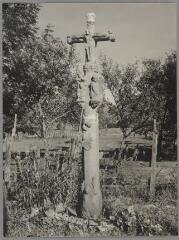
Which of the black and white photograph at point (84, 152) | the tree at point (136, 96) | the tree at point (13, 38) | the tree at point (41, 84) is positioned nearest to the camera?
the black and white photograph at point (84, 152)

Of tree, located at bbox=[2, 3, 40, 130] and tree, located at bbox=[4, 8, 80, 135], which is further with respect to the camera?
tree, located at bbox=[4, 8, 80, 135]

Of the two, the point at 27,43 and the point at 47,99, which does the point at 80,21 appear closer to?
the point at 27,43

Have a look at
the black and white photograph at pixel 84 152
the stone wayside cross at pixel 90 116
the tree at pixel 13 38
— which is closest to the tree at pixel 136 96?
the black and white photograph at pixel 84 152

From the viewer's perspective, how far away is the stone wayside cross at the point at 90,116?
16.9 ft

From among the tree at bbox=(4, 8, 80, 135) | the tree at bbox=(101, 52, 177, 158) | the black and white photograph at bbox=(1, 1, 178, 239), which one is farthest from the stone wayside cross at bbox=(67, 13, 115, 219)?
the tree at bbox=(101, 52, 177, 158)

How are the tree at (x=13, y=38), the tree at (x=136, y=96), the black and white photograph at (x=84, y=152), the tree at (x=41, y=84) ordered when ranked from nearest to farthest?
the black and white photograph at (x=84, y=152)
the tree at (x=13, y=38)
the tree at (x=41, y=84)
the tree at (x=136, y=96)

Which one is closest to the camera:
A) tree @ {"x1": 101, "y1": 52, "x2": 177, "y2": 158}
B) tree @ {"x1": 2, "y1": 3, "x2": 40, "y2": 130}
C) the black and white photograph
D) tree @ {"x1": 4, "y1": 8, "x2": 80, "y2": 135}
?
the black and white photograph

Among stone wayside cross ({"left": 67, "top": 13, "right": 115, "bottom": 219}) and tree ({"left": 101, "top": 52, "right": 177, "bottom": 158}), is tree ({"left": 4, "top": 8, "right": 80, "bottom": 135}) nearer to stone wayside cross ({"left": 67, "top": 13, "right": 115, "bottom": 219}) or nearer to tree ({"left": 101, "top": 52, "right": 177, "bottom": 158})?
tree ({"left": 101, "top": 52, "right": 177, "bottom": 158})

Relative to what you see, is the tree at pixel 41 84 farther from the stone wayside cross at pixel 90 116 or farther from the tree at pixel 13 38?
the stone wayside cross at pixel 90 116

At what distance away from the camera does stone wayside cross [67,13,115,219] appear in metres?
5.16

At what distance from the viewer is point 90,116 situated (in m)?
5.18

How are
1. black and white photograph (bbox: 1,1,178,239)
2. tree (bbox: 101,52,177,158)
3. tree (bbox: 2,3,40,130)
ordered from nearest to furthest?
black and white photograph (bbox: 1,1,178,239) < tree (bbox: 2,3,40,130) < tree (bbox: 101,52,177,158)

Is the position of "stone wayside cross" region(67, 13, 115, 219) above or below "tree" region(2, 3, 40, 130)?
below

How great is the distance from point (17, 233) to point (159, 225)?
1753mm
